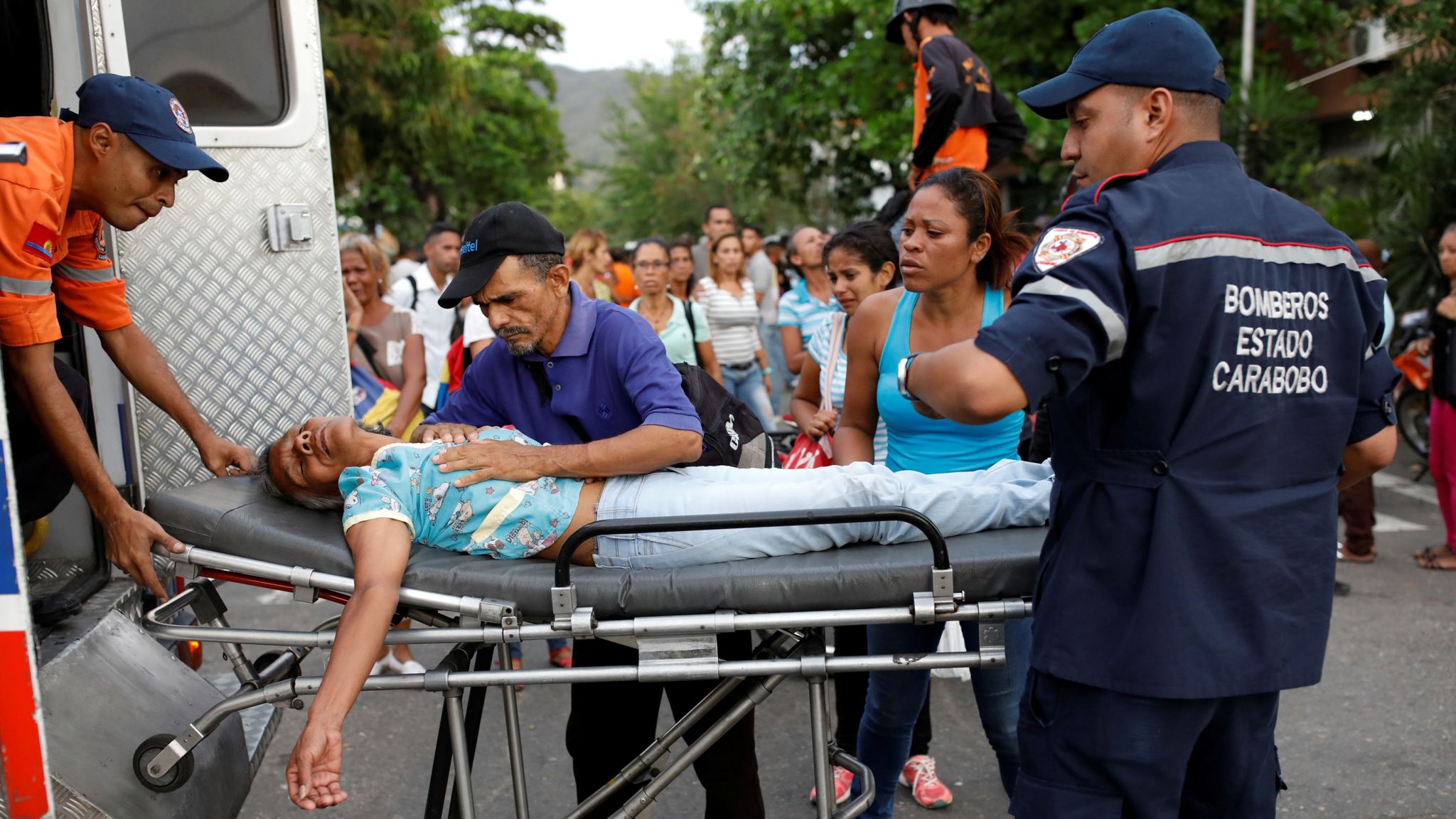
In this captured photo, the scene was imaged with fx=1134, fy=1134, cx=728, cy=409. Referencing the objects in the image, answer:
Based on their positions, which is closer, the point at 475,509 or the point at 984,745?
the point at 475,509

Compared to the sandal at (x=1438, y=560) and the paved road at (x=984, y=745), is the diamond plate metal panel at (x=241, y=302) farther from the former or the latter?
Answer: the sandal at (x=1438, y=560)

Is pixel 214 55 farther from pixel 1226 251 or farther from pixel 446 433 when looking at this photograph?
pixel 1226 251

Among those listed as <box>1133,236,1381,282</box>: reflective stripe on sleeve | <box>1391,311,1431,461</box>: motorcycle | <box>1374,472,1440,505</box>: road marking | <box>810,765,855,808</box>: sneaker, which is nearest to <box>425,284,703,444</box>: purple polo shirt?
<box>1133,236,1381,282</box>: reflective stripe on sleeve

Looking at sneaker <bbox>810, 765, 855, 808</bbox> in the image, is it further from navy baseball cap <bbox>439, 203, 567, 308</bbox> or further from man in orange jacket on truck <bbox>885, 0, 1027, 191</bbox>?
man in orange jacket on truck <bbox>885, 0, 1027, 191</bbox>

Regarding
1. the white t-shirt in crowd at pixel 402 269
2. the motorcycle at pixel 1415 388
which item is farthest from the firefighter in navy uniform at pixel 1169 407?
the white t-shirt in crowd at pixel 402 269

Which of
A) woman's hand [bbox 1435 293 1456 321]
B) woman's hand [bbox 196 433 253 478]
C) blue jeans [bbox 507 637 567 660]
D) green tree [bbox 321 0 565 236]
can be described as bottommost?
blue jeans [bbox 507 637 567 660]

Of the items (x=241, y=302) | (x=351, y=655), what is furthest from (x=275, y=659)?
(x=241, y=302)

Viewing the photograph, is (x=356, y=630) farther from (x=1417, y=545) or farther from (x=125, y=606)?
(x=1417, y=545)

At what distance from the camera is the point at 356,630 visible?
249 centimetres

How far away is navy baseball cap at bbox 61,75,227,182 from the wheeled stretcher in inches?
35.3

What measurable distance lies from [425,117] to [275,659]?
17.5 metres

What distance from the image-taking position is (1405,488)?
8.45 meters

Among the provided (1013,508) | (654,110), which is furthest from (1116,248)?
(654,110)

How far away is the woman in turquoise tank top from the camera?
126 inches
